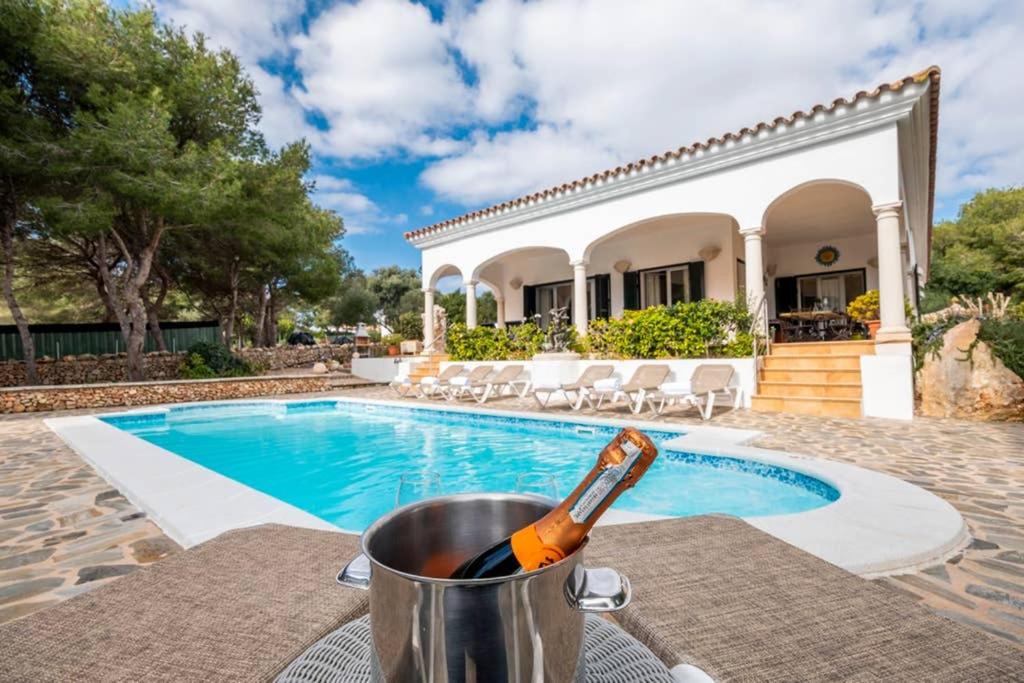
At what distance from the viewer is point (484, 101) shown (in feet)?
51.2

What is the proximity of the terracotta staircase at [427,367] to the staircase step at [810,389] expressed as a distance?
8.15 m

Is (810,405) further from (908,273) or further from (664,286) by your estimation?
(664,286)

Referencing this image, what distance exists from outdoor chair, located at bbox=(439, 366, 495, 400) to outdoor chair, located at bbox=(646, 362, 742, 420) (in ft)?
13.3

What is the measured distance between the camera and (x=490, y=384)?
1045cm

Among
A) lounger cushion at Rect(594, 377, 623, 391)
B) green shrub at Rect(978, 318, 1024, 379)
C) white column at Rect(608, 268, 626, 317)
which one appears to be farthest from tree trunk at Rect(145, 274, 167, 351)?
green shrub at Rect(978, 318, 1024, 379)

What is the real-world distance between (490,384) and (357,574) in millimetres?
9807

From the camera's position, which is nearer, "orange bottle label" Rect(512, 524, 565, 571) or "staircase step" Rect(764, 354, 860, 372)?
"orange bottle label" Rect(512, 524, 565, 571)

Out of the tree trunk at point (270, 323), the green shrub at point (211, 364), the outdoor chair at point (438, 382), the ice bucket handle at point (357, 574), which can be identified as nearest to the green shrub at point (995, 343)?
the outdoor chair at point (438, 382)

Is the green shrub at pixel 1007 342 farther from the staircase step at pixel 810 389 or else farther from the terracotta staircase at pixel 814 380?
the staircase step at pixel 810 389

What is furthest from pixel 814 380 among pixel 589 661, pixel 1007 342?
pixel 589 661

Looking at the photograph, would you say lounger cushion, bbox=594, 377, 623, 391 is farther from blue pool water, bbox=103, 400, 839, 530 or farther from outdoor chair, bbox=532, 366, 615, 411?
blue pool water, bbox=103, 400, 839, 530

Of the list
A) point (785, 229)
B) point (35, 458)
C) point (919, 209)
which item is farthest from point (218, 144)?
point (919, 209)

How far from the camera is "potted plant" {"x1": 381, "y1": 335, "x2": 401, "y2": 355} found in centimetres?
1968

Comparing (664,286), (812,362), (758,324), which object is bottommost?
(812,362)
